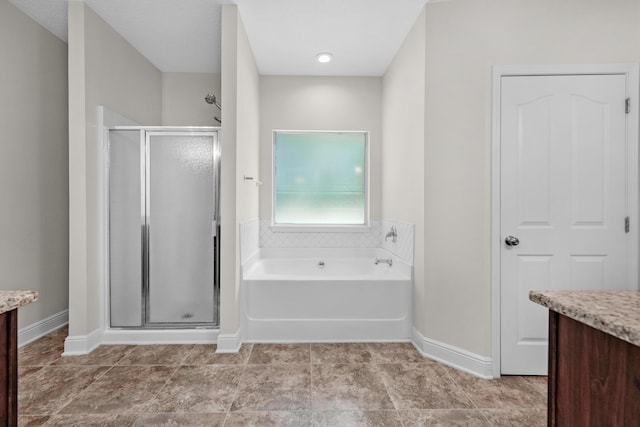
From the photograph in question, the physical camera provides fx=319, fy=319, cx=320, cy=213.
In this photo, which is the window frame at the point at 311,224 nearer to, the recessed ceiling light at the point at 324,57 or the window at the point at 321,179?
the window at the point at 321,179

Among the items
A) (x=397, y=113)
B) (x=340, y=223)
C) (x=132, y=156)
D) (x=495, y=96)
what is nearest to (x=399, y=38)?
(x=397, y=113)

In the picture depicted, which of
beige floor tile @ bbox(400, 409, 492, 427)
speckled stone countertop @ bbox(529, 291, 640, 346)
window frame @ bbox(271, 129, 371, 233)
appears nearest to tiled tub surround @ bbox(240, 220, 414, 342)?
beige floor tile @ bbox(400, 409, 492, 427)

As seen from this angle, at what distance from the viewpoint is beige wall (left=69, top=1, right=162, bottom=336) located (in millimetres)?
2432

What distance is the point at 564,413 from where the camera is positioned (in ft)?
2.98

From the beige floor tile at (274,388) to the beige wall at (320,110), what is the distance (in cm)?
189

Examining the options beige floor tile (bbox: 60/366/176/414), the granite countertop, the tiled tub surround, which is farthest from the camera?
the tiled tub surround

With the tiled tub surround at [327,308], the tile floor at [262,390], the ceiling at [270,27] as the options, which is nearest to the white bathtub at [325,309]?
the tiled tub surround at [327,308]

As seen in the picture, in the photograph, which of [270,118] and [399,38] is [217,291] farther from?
[399,38]

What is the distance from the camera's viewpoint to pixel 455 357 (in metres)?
2.27

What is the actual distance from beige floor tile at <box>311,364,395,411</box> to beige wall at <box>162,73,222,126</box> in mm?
3006

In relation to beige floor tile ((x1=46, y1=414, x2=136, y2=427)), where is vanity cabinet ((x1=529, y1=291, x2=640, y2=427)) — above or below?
above

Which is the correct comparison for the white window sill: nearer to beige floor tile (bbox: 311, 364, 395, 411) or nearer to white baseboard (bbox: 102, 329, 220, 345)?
white baseboard (bbox: 102, 329, 220, 345)

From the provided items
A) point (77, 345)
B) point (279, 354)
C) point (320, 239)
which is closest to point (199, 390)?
Answer: point (279, 354)

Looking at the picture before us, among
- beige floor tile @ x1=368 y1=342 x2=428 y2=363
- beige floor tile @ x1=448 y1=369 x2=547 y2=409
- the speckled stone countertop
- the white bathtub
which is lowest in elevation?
beige floor tile @ x1=448 y1=369 x2=547 y2=409
